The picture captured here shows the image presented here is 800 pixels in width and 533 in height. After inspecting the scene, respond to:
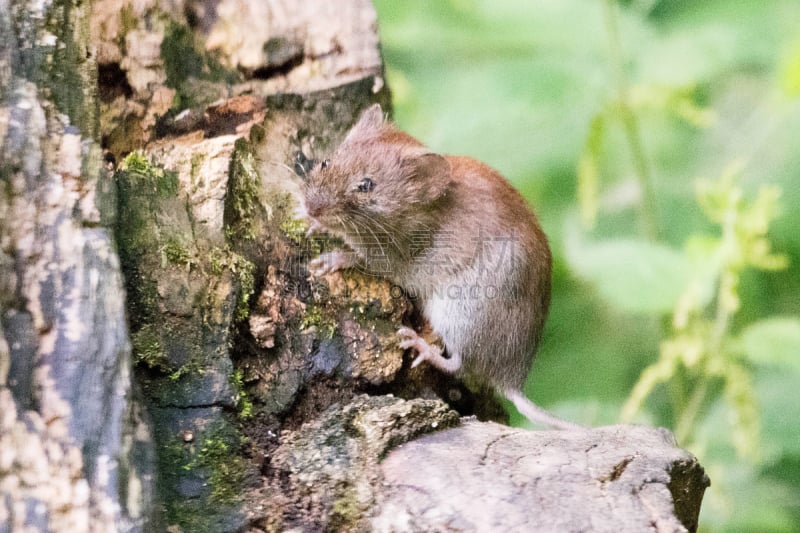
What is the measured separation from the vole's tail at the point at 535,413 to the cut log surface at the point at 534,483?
0.60 meters

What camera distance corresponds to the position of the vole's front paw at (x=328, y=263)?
2.14m

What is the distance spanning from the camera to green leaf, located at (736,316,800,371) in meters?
2.37

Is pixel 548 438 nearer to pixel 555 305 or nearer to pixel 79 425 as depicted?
pixel 79 425

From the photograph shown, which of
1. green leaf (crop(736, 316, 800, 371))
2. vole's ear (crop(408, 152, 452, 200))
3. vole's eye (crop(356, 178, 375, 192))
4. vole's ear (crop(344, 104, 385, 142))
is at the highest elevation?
vole's ear (crop(344, 104, 385, 142))

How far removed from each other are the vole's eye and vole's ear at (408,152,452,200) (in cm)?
15

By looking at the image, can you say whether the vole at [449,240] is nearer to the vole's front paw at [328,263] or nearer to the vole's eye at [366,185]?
the vole's eye at [366,185]

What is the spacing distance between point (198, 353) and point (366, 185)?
3.59ft

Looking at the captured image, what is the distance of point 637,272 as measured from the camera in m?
2.51

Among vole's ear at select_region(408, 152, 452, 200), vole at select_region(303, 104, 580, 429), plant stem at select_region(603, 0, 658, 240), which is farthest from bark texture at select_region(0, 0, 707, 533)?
plant stem at select_region(603, 0, 658, 240)

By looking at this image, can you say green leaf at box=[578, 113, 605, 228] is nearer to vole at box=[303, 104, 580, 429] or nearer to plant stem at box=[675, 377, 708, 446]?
vole at box=[303, 104, 580, 429]

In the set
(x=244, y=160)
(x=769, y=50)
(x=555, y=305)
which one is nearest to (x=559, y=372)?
(x=555, y=305)

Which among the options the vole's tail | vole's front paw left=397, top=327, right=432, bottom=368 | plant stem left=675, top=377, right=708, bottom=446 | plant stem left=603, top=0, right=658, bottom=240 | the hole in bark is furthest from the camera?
plant stem left=603, top=0, right=658, bottom=240

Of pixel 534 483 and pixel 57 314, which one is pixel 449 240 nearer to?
pixel 534 483

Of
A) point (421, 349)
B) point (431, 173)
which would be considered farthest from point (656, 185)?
point (421, 349)
